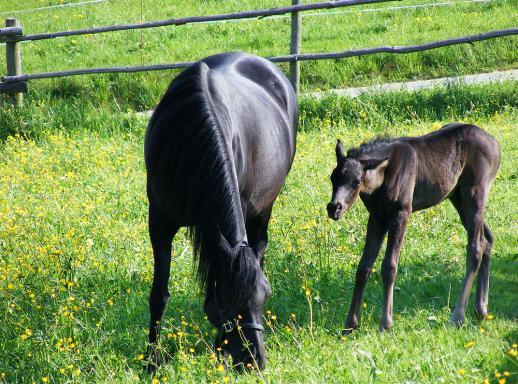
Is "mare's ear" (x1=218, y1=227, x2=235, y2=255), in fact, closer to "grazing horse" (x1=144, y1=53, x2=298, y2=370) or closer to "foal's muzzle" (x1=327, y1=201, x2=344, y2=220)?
"grazing horse" (x1=144, y1=53, x2=298, y2=370)

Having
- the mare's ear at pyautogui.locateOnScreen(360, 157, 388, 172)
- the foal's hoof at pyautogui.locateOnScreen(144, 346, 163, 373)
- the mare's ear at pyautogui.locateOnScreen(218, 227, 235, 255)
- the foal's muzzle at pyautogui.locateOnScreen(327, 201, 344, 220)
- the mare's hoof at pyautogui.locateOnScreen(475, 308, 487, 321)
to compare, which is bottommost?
the foal's hoof at pyautogui.locateOnScreen(144, 346, 163, 373)

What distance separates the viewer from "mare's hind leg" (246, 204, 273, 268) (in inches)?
233

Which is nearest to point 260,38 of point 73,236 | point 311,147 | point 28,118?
point 28,118

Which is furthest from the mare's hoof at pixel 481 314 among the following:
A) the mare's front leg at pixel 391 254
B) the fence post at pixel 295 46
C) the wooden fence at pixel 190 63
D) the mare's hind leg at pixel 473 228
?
the fence post at pixel 295 46

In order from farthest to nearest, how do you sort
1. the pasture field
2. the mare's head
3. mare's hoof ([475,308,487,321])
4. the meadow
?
mare's hoof ([475,308,487,321])
the meadow
the pasture field
the mare's head

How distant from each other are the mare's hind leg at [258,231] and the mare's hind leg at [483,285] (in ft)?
5.09

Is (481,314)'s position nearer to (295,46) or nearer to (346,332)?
(346,332)

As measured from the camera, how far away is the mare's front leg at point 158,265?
16.4 ft

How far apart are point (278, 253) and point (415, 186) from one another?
4.90 ft

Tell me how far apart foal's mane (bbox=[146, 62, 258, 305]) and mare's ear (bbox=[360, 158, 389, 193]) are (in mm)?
858

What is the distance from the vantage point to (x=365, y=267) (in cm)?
506

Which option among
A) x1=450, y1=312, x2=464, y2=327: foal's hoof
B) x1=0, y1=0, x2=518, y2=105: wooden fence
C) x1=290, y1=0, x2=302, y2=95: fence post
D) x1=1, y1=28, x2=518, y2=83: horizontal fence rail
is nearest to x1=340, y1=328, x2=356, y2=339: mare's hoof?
x1=450, y1=312, x2=464, y2=327: foal's hoof

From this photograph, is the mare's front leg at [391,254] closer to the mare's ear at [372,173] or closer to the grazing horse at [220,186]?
the mare's ear at [372,173]

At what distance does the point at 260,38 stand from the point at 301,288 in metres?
9.80
